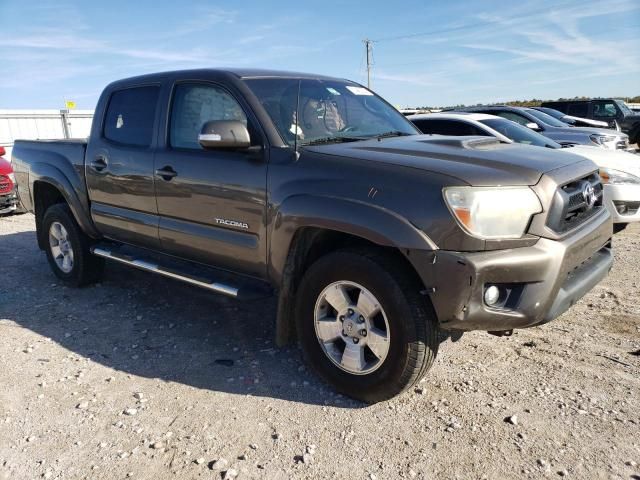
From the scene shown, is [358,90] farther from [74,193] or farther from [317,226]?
[74,193]

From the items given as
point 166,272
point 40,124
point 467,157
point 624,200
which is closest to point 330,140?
point 467,157

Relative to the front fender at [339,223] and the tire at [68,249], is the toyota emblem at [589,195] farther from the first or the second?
the tire at [68,249]

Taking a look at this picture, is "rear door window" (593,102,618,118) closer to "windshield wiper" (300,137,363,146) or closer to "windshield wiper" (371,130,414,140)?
"windshield wiper" (371,130,414,140)

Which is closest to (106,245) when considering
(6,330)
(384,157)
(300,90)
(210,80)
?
(6,330)

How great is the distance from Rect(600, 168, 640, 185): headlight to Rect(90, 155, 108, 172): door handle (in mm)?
5193

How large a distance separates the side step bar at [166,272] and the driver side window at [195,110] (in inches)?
37.1

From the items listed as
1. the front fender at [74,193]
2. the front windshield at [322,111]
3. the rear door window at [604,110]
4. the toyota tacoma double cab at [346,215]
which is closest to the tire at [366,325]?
the toyota tacoma double cab at [346,215]

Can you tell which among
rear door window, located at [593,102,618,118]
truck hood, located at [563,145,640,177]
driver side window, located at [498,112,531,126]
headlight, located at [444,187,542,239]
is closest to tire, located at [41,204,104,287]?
headlight, located at [444,187,542,239]

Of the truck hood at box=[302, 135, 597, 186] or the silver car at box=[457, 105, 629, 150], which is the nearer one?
the truck hood at box=[302, 135, 597, 186]

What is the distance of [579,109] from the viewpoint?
1856 cm

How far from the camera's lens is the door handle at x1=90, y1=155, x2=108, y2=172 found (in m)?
4.53

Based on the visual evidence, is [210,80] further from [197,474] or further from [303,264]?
[197,474]

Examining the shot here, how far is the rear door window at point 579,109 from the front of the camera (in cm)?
1844

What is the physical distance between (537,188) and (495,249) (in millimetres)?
418
